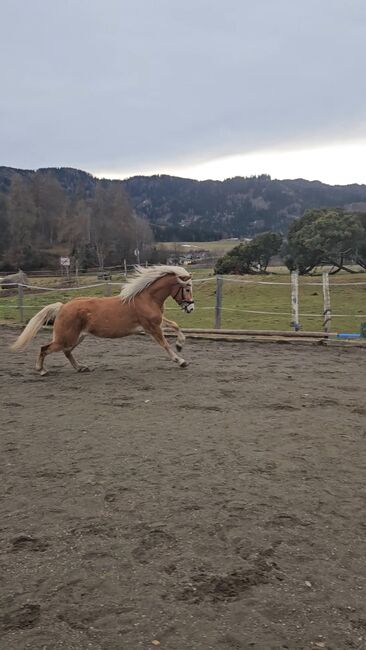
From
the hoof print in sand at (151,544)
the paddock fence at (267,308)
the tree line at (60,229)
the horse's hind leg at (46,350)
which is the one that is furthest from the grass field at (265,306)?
the tree line at (60,229)

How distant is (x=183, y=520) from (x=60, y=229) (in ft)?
Answer: 292

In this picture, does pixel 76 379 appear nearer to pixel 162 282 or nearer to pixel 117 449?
pixel 162 282

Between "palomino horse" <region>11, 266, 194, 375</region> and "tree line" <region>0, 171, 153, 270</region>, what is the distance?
5757cm

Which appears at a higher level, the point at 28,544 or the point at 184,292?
the point at 184,292

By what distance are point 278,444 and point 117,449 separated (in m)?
1.33

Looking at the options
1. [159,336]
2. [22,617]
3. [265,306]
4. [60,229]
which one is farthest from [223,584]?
[60,229]

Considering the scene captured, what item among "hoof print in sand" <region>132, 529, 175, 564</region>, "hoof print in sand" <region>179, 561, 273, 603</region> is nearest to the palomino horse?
"hoof print in sand" <region>132, 529, 175, 564</region>

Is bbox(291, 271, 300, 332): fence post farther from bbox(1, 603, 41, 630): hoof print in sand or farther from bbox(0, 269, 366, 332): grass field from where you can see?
bbox(1, 603, 41, 630): hoof print in sand

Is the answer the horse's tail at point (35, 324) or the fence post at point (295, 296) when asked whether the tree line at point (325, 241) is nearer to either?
the fence post at point (295, 296)

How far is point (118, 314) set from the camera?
24.3ft

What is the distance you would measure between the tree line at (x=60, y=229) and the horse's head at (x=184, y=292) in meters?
57.6

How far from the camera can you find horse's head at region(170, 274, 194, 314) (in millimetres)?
7684

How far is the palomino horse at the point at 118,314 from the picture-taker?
726cm

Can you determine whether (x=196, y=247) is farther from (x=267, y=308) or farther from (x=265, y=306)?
(x=267, y=308)
